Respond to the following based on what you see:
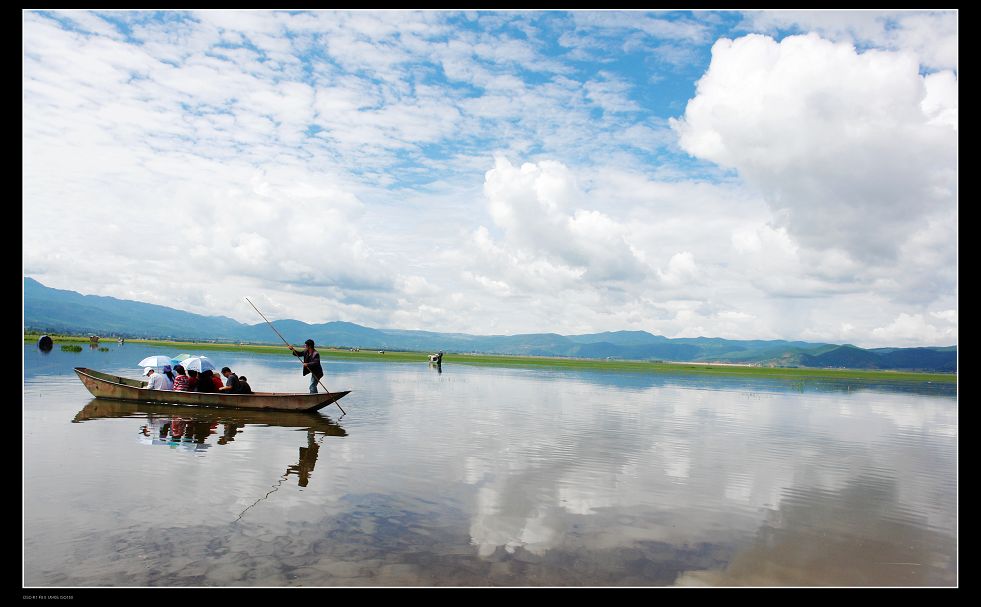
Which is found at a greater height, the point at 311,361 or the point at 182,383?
the point at 311,361

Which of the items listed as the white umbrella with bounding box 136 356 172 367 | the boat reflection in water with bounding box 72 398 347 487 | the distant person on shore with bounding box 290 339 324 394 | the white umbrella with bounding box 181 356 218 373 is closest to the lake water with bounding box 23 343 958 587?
the boat reflection in water with bounding box 72 398 347 487

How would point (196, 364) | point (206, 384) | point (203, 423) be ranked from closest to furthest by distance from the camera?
point (203, 423) → point (206, 384) → point (196, 364)

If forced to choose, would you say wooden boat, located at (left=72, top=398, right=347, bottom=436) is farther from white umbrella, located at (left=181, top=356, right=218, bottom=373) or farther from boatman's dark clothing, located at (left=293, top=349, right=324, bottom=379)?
white umbrella, located at (left=181, top=356, right=218, bottom=373)

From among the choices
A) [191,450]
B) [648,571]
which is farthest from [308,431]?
[648,571]

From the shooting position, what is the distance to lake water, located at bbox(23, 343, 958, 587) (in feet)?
31.8

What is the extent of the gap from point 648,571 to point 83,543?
10.1 m

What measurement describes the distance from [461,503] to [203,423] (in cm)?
1650

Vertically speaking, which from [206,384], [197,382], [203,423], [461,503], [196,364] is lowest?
[203,423]

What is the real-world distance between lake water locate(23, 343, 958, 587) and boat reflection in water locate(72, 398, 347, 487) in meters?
0.17

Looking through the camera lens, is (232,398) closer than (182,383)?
Yes

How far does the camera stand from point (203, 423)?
2478cm

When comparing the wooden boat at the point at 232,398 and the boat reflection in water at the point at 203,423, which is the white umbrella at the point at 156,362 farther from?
the boat reflection in water at the point at 203,423

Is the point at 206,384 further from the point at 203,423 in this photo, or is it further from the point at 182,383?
the point at 203,423

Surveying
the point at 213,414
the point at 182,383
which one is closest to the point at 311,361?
the point at 213,414
